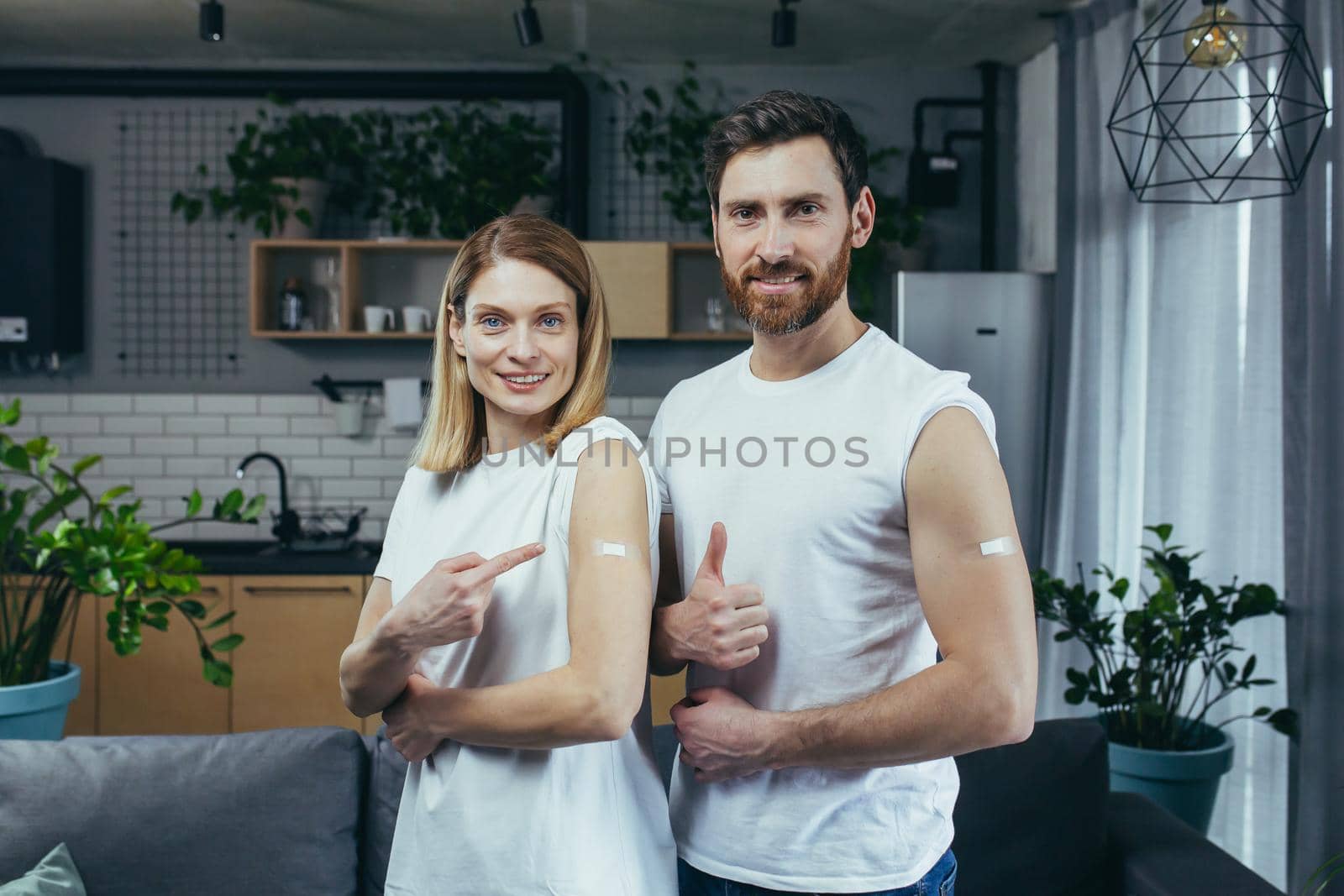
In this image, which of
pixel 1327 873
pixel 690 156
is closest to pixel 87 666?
pixel 690 156

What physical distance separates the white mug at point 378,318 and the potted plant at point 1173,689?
2.99 m

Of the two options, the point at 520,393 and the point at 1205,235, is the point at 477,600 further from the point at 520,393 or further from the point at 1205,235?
the point at 1205,235

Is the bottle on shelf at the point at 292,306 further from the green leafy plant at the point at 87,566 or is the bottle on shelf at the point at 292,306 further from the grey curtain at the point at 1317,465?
the grey curtain at the point at 1317,465

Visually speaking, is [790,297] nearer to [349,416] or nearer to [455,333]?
[455,333]

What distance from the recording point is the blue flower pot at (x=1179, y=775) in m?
2.66

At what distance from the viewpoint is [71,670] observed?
9.07 ft

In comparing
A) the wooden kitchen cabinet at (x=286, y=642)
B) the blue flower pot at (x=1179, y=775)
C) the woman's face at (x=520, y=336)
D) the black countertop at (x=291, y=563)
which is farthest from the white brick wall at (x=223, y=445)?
the woman's face at (x=520, y=336)

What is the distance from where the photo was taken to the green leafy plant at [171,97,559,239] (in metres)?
4.42

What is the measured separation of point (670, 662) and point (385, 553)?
15.5 inches

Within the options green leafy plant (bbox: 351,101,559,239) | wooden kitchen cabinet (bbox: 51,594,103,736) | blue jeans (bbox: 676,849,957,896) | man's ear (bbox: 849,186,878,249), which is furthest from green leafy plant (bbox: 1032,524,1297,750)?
wooden kitchen cabinet (bbox: 51,594,103,736)

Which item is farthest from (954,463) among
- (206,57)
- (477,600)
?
(206,57)

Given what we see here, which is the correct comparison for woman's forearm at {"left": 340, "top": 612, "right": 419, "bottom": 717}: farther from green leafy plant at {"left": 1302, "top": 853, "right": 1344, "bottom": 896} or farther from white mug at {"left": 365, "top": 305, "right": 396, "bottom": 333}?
white mug at {"left": 365, "top": 305, "right": 396, "bottom": 333}

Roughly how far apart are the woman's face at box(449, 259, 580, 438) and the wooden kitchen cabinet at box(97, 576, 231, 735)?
10.7ft

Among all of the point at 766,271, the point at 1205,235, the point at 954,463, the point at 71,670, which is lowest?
the point at 71,670
